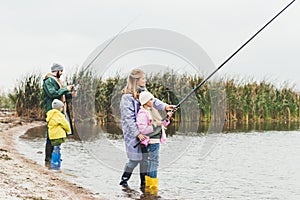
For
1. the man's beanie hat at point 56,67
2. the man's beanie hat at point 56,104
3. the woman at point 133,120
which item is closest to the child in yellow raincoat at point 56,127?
the man's beanie hat at point 56,104

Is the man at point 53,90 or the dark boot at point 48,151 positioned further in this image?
the dark boot at point 48,151

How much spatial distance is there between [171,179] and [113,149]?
3150 millimetres

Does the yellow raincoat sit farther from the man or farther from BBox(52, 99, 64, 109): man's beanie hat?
the man

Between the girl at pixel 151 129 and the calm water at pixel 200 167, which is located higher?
the girl at pixel 151 129

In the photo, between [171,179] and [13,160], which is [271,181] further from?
[13,160]

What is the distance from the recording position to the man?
7.99 m

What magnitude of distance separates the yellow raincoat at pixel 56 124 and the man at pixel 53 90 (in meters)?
0.24

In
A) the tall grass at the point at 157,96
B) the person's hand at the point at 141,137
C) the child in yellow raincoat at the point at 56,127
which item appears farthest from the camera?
the tall grass at the point at 157,96

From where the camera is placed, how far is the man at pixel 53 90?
7988 millimetres

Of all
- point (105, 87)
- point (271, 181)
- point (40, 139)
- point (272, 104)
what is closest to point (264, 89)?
point (272, 104)

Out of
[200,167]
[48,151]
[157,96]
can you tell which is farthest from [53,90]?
[157,96]

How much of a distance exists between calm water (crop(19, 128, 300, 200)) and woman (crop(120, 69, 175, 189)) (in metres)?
0.30

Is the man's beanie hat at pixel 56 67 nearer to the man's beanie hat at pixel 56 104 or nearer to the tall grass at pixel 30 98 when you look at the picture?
the man's beanie hat at pixel 56 104

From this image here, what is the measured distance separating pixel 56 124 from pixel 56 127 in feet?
0.17
